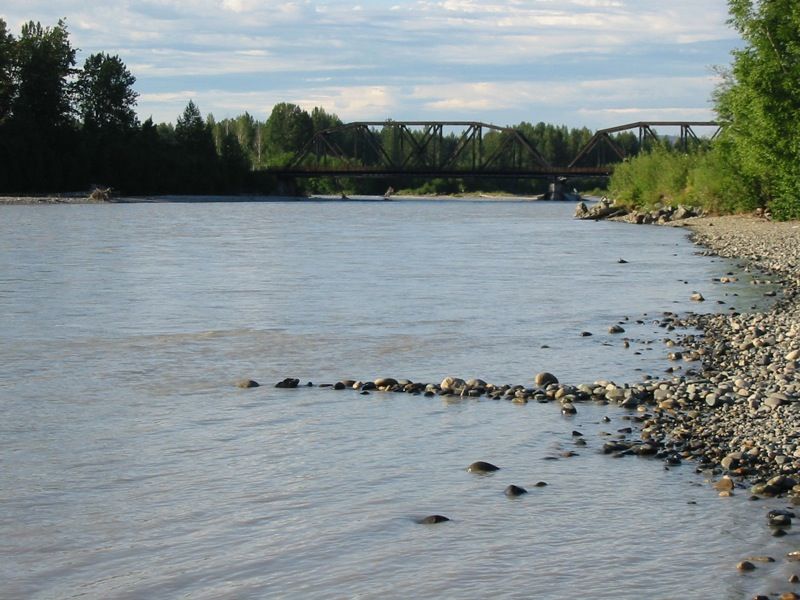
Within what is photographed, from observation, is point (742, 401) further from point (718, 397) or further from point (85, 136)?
point (85, 136)

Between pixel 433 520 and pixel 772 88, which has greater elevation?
pixel 772 88

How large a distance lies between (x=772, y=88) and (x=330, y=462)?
44.3 m

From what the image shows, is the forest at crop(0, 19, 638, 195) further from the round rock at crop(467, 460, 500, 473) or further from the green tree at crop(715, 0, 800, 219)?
the round rock at crop(467, 460, 500, 473)

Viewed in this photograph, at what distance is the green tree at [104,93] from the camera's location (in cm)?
13725

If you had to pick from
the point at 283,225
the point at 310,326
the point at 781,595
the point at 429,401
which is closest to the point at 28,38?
the point at 283,225

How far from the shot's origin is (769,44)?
5259cm

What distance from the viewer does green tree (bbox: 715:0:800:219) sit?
51344mm

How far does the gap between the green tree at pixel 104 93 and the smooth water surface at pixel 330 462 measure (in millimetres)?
112850

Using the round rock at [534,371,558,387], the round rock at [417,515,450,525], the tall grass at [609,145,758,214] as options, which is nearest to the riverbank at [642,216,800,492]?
the round rock at [534,371,558,387]

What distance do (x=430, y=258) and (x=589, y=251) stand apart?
7.89m

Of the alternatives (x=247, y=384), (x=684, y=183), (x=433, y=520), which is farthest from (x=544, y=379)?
(x=684, y=183)

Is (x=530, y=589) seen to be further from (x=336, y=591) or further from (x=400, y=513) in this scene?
(x=400, y=513)

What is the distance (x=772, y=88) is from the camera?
171 ft

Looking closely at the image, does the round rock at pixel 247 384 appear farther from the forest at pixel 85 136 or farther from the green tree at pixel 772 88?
the forest at pixel 85 136
